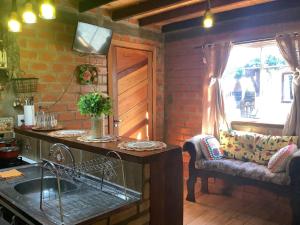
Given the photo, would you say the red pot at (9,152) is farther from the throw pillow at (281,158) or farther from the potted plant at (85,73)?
the throw pillow at (281,158)

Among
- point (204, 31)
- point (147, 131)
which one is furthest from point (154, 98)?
point (204, 31)

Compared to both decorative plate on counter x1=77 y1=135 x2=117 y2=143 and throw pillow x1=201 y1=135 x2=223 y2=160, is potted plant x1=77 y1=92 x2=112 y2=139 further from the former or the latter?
throw pillow x1=201 y1=135 x2=223 y2=160

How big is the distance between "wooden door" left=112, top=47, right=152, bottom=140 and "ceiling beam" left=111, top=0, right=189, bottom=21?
0.44 metres

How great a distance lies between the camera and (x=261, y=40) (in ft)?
11.4

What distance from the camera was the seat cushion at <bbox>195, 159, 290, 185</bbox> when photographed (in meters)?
2.79

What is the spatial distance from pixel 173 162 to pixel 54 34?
2167 millimetres

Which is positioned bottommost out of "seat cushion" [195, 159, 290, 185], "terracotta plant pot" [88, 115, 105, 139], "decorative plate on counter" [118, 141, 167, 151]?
"seat cushion" [195, 159, 290, 185]

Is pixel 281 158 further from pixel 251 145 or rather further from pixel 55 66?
pixel 55 66

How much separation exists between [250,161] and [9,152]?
257cm

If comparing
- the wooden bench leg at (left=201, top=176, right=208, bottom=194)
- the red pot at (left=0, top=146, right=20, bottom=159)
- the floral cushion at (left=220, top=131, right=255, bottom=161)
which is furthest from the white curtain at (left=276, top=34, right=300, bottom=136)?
the red pot at (left=0, top=146, right=20, bottom=159)

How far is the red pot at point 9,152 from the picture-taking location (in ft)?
7.57

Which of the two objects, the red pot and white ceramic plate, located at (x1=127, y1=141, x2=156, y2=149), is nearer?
white ceramic plate, located at (x1=127, y1=141, x2=156, y2=149)

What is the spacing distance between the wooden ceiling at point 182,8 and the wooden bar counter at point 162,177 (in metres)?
1.80

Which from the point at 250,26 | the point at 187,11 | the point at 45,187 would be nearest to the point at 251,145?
the point at 250,26
